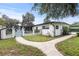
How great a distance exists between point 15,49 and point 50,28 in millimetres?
517

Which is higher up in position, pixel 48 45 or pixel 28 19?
pixel 28 19

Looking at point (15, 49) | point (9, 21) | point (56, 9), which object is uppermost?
point (56, 9)

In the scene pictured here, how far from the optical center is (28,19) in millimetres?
3910

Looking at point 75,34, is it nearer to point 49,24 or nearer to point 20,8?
point 49,24

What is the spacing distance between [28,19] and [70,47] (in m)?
0.64

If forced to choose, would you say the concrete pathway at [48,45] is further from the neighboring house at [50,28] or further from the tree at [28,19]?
the tree at [28,19]

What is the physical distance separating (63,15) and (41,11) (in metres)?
0.28

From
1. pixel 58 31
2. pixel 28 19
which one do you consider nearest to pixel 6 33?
pixel 28 19

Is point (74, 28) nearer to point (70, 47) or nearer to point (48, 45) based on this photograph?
point (70, 47)

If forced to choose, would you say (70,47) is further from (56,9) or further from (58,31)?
(56,9)

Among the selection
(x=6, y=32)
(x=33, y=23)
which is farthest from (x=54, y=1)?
(x=6, y=32)

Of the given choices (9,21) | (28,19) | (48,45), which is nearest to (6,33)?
(9,21)

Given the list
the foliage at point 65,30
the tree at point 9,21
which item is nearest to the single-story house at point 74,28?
the foliage at point 65,30

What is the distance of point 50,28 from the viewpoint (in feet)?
12.8
